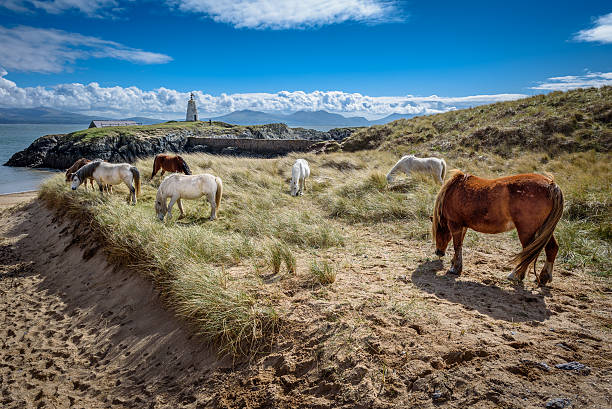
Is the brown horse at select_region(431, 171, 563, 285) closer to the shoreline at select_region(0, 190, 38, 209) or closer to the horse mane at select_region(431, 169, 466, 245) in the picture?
the horse mane at select_region(431, 169, 466, 245)

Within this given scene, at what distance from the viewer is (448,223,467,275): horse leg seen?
431cm

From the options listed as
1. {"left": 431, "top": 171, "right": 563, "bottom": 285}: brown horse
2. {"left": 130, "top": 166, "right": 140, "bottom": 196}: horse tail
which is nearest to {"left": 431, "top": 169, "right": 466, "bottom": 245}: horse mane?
{"left": 431, "top": 171, "right": 563, "bottom": 285}: brown horse

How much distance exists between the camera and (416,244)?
591 centimetres

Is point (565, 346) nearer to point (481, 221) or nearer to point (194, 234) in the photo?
point (481, 221)

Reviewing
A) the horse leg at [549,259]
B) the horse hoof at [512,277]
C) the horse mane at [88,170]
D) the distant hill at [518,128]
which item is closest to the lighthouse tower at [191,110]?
the distant hill at [518,128]

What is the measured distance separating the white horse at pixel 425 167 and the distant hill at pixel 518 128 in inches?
320

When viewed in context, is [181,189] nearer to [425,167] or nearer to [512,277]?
[512,277]

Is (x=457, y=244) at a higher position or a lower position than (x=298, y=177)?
lower

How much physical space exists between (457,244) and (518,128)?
1854 cm

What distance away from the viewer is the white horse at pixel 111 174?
30.6 feet

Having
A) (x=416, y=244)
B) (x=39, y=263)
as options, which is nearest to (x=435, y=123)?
(x=416, y=244)

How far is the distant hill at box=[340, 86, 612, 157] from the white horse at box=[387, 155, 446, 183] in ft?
26.7

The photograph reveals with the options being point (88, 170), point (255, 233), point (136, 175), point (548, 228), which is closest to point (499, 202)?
point (548, 228)

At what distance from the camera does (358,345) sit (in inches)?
114
